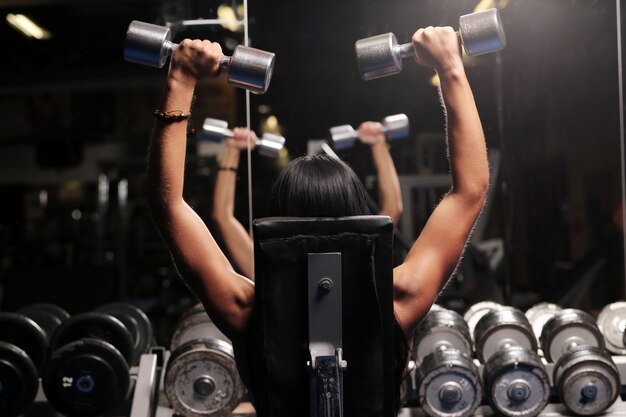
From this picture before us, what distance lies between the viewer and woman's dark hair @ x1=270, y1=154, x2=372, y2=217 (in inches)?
51.9

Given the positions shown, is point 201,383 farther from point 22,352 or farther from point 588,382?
point 588,382

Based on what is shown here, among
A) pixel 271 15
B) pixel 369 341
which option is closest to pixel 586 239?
pixel 271 15

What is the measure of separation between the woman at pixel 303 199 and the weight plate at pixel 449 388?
1178 mm

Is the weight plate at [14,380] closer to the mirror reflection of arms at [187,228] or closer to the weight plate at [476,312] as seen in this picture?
the mirror reflection of arms at [187,228]

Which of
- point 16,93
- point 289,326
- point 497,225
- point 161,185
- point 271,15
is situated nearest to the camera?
point 289,326

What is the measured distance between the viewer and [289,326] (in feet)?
4.06

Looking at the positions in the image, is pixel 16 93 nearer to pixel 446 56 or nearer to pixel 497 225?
pixel 497 225

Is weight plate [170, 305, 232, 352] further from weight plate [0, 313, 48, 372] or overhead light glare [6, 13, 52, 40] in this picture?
overhead light glare [6, 13, 52, 40]

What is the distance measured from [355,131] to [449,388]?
1288 mm

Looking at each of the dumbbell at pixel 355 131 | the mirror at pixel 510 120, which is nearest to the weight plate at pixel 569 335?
the mirror at pixel 510 120

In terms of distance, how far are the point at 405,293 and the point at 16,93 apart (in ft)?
10.6

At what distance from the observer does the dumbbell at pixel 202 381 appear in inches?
100

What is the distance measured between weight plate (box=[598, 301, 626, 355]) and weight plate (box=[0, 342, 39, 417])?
2.25 metres

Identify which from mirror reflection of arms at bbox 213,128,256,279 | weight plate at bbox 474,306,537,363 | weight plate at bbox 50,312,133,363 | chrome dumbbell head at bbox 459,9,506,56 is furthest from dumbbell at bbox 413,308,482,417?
chrome dumbbell head at bbox 459,9,506,56
